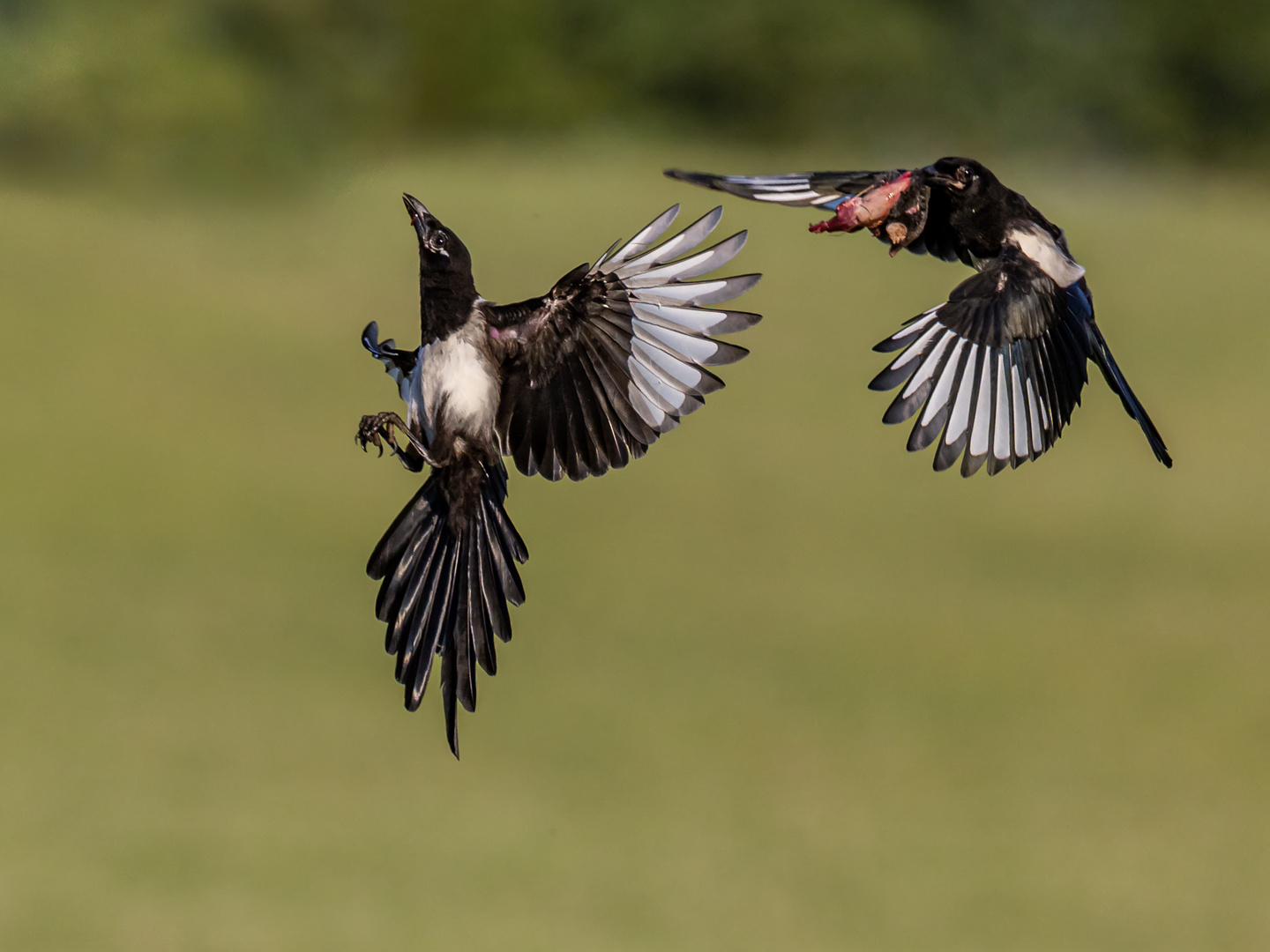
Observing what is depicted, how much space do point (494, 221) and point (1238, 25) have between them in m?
20.8

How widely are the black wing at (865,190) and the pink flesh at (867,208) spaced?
51 millimetres

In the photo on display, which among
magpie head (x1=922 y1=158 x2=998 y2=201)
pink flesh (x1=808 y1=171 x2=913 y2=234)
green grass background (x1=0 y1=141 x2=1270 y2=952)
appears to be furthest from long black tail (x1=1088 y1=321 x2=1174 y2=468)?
green grass background (x1=0 y1=141 x2=1270 y2=952)

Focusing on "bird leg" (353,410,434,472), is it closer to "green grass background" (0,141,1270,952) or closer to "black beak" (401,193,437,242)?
"black beak" (401,193,437,242)

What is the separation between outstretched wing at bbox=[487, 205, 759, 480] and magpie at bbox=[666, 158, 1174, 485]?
251 millimetres

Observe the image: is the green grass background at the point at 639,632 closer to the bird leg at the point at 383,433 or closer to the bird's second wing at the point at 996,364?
the bird leg at the point at 383,433

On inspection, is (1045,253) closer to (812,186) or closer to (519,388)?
(812,186)

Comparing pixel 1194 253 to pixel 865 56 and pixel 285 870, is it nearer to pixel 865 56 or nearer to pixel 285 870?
pixel 865 56

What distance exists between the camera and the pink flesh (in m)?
3.68

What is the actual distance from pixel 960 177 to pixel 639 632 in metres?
26.2

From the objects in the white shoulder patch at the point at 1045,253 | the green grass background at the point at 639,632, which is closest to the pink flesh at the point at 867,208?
the white shoulder patch at the point at 1045,253

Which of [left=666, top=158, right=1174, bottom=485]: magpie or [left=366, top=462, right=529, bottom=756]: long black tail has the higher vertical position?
[left=666, top=158, right=1174, bottom=485]: magpie

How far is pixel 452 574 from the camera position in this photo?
161 inches

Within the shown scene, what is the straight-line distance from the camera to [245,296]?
127 ft

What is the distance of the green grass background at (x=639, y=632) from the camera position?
25.7 m
